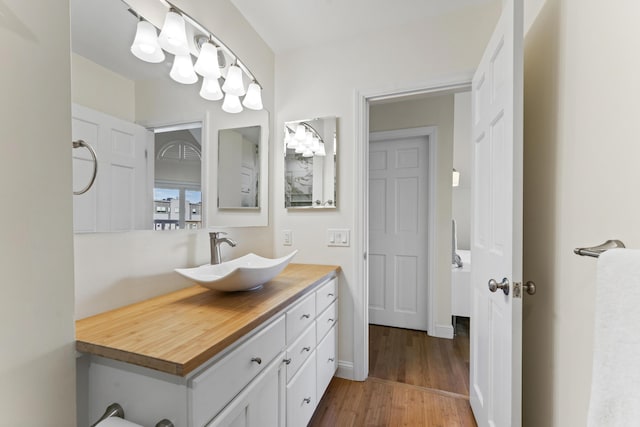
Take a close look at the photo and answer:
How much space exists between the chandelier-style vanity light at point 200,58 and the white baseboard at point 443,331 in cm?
255

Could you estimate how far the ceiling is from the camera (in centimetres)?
167

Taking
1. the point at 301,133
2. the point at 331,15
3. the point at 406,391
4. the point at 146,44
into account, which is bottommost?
the point at 406,391

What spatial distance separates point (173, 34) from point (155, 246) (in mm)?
957

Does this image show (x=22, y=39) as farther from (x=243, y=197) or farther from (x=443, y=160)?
(x=443, y=160)

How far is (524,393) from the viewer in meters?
1.23

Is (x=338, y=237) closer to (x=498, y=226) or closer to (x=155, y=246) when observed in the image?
(x=498, y=226)

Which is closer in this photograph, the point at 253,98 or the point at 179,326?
the point at 179,326

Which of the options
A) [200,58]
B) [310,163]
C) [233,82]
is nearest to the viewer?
[200,58]

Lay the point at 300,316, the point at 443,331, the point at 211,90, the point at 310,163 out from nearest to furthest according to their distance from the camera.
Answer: the point at 300,316, the point at 211,90, the point at 310,163, the point at 443,331

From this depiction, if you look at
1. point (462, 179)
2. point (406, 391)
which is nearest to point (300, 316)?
point (406, 391)

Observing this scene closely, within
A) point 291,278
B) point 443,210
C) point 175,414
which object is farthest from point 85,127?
point 443,210

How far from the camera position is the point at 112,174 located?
3.31ft

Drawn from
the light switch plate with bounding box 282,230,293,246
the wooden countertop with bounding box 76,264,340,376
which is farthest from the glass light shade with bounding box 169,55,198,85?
the light switch plate with bounding box 282,230,293,246

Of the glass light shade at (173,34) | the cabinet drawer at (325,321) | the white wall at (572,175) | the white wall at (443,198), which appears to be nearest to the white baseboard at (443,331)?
the white wall at (443,198)
